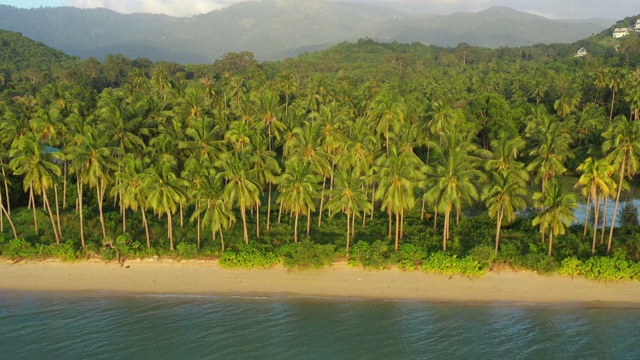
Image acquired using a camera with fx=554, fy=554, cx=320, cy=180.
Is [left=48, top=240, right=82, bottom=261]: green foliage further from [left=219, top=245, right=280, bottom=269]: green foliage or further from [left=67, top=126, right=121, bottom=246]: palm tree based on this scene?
[left=219, top=245, right=280, bottom=269]: green foliage

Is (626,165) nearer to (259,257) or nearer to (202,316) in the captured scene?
(259,257)

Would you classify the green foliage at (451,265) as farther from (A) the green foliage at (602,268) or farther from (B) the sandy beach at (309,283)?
(A) the green foliage at (602,268)

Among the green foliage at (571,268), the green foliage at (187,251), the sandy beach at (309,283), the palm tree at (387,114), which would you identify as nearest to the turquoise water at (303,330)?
the sandy beach at (309,283)

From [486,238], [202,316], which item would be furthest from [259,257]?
[486,238]

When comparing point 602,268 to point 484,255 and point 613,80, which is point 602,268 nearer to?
point 484,255

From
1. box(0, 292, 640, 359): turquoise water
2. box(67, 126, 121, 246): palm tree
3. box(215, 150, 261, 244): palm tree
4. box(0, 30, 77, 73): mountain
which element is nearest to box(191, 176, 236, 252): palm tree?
box(215, 150, 261, 244): palm tree

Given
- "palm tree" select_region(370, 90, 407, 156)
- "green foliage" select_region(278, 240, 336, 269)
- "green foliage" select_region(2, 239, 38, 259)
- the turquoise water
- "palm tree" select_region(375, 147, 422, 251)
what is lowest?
the turquoise water
